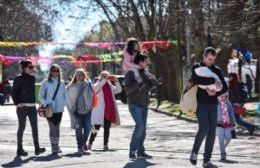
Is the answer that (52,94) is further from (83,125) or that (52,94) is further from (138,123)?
(138,123)

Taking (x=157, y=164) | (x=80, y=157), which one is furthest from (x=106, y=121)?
(x=157, y=164)

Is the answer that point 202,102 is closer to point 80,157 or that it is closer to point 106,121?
point 80,157

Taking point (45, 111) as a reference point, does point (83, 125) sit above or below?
below

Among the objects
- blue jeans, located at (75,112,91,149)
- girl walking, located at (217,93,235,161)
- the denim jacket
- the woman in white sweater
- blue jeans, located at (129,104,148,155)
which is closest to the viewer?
blue jeans, located at (129,104,148,155)

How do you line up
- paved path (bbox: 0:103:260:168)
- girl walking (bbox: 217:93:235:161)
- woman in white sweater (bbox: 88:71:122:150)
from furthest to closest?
woman in white sweater (bbox: 88:71:122:150) < girl walking (bbox: 217:93:235:161) < paved path (bbox: 0:103:260:168)

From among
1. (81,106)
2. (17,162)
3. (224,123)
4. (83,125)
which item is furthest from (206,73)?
(83,125)

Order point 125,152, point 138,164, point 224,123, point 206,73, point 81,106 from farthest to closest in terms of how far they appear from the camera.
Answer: point 81,106, point 125,152, point 224,123, point 138,164, point 206,73

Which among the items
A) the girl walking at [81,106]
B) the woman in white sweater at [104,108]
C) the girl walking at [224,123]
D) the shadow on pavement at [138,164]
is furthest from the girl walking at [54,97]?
the girl walking at [224,123]

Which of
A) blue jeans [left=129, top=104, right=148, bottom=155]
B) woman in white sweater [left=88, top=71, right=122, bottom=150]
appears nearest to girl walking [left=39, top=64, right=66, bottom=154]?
woman in white sweater [left=88, top=71, right=122, bottom=150]

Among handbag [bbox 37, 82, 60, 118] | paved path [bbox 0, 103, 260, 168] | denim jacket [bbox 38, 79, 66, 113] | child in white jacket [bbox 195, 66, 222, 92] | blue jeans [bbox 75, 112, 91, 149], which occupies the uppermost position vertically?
child in white jacket [bbox 195, 66, 222, 92]

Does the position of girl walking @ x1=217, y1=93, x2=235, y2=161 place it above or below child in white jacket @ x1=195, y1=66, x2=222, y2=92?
below

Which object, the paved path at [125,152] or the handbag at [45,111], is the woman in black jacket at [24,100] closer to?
the handbag at [45,111]

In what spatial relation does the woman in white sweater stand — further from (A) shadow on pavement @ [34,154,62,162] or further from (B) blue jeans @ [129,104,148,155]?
(B) blue jeans @ [129,104,148,155]

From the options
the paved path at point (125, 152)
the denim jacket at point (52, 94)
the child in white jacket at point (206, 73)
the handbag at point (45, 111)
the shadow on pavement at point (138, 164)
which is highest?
the child in white jacket at point (206, 73)
